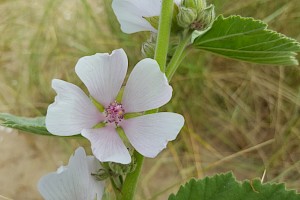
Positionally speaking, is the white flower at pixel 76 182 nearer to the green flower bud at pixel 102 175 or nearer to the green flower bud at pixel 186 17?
the green flower bud at pixel 102 175

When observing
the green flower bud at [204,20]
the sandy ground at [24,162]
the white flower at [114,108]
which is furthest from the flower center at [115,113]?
the sandy ground at [24,162]

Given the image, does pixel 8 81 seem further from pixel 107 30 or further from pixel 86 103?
pixel 86 103

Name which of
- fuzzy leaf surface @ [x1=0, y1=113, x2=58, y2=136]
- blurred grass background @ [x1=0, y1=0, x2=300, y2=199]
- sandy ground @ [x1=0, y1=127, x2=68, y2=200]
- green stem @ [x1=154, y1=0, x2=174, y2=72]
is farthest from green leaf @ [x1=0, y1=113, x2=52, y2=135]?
sandy ground @ [x1=0, y1=127, x2=68, y2=200]

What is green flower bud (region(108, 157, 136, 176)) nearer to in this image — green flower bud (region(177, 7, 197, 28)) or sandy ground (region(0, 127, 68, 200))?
green flower bud (region(177, 7, 197, 28))

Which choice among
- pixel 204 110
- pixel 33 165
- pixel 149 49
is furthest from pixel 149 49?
pixel 33 165

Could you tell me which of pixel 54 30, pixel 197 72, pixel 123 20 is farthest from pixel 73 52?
pixel 123 20

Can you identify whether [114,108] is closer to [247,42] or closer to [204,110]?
[247,42]
